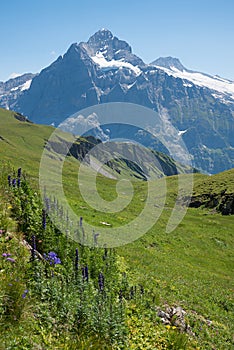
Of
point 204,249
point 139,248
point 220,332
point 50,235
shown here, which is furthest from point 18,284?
point 204,249

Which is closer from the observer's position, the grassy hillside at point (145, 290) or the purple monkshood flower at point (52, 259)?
the grassy hillside at point (145, 290)

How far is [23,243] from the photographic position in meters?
10.9

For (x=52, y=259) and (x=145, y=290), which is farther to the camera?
(x=145, y=290)

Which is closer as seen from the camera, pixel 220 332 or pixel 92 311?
pixel 92 311

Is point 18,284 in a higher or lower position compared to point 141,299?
higher

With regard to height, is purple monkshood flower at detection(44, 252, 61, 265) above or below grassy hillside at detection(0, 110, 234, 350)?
above

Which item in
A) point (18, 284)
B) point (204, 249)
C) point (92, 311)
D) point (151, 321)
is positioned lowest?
point (204, 249)

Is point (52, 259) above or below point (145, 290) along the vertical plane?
above

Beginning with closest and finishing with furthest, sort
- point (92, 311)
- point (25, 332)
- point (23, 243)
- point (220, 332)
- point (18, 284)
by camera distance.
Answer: point (25, 332), point (18, 284), point (92, 311), point (23, 243), point (220, 332)

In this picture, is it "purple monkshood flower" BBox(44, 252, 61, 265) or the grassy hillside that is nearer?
the grassy hillside

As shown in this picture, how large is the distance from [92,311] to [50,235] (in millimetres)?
4044

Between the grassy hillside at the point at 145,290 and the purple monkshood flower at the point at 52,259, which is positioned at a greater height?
the purple monkshood flower at the point at 52,259

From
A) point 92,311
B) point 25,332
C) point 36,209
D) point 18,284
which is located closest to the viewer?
point 25,332

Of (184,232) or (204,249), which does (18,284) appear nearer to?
(204,249)
